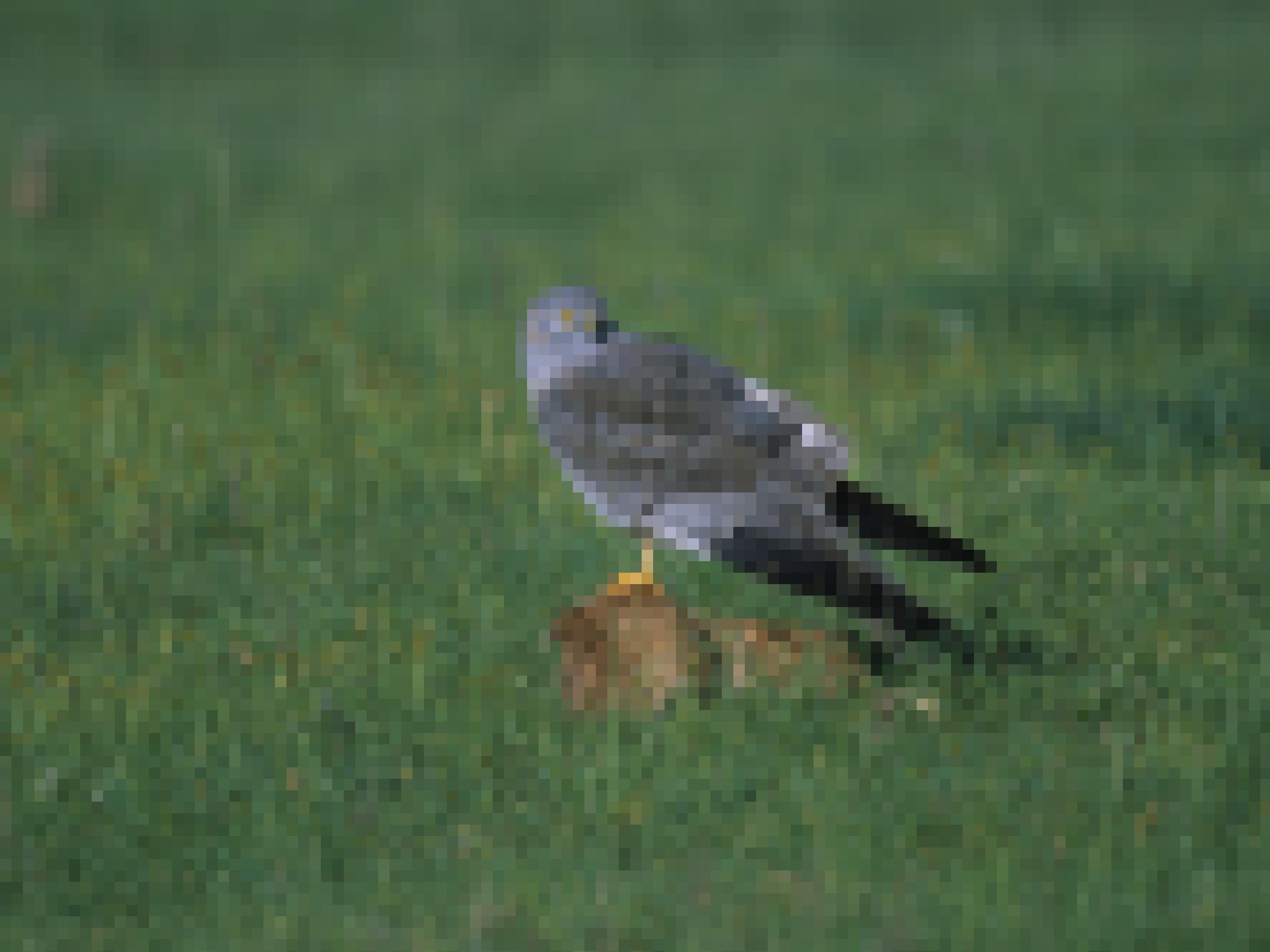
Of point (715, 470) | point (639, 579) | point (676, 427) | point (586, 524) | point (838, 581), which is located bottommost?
point (586, 524)

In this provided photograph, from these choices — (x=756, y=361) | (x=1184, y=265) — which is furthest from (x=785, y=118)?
(x=756, y=361)

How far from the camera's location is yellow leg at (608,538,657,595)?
6359 millimetres

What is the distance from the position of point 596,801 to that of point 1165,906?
1.74 metres

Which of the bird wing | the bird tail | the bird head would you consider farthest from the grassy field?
the bird head

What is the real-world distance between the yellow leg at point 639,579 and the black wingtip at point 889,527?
2.35ft

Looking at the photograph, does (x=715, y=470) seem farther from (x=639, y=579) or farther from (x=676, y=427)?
(x=639, y=579)

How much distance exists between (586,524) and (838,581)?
2.52 m

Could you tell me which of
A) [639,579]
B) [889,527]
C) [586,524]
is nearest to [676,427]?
[639,579]

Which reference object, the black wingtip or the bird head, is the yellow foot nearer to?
the black wingtip

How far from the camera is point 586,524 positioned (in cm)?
823

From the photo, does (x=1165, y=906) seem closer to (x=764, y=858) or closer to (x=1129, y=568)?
(x=764, y=858)

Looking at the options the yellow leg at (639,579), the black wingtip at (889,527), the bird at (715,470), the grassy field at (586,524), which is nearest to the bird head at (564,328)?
the bird at (715,470)

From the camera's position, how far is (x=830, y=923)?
4.84 metres

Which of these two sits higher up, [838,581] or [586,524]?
[838,581]
